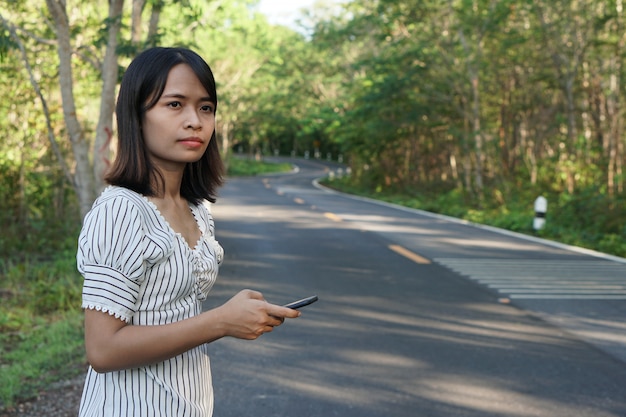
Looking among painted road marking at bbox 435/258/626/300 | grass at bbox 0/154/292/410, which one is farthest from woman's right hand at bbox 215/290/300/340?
painted road marking at bbox 435/258/626/300

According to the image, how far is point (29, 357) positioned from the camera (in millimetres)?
6145

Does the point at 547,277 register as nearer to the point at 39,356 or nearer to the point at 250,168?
the point at 39,356

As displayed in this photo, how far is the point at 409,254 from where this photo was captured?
12.8 m

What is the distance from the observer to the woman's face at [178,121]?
72.3 inches

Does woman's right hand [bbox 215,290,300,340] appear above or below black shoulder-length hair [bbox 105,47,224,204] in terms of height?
below

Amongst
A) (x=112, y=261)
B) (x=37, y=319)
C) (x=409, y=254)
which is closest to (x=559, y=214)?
(x=409, y=254)

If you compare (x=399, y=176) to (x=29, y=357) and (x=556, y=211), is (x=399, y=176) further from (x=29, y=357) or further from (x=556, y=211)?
(x=29, y=357)

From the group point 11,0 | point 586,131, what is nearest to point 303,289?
point 11,0

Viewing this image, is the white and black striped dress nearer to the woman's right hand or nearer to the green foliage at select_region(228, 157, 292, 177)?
the woman's right hand

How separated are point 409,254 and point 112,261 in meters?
11.3

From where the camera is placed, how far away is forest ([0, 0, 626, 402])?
32.0 feet

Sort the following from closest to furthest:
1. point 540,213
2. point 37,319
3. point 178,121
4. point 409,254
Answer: point 178,121 → point 37,319 → point 409,254 → point 540,213

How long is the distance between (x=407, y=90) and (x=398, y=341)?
21865 millimetres

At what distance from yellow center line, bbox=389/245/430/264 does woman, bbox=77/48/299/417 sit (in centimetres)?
1008
